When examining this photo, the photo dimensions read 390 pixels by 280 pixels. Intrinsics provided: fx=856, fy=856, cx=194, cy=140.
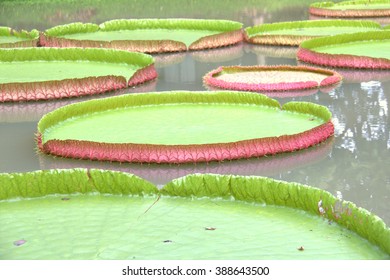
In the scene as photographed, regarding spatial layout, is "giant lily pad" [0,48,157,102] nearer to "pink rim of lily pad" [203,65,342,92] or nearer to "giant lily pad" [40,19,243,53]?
"pink rim of lily pad" [203,65,342,92]

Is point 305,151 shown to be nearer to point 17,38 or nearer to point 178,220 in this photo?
point 178,220

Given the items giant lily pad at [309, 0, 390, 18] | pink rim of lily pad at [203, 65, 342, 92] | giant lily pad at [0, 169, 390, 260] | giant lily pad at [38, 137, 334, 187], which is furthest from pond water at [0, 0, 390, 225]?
giant lily pad at [309, 0, 390, 18]

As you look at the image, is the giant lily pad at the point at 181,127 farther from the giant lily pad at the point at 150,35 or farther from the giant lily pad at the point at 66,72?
the giant lily pad at the point at 150,35

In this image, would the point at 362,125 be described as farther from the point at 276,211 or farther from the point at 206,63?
the point at 206,63

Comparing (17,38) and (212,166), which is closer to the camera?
(212,166)

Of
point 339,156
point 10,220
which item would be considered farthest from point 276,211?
point 339,156

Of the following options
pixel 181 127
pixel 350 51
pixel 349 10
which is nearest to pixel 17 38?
pixel 350 51
